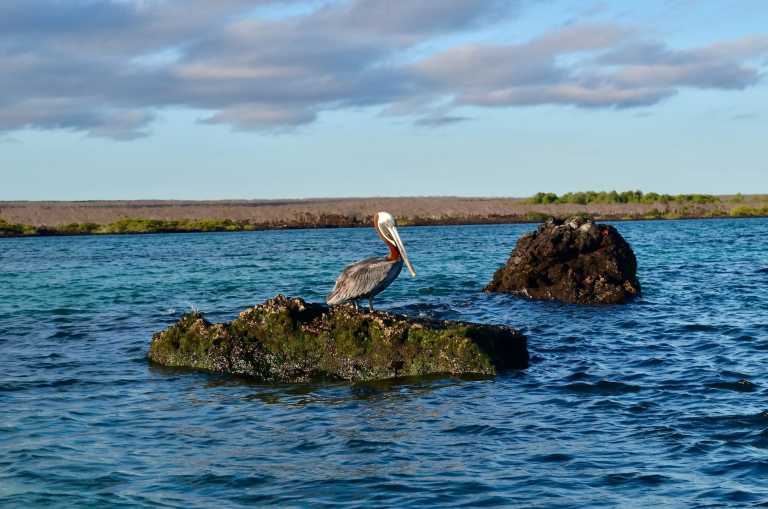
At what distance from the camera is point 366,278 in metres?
15.0

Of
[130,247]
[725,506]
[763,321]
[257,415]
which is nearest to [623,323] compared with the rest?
[763,321]

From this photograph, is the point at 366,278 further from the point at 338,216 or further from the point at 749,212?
the point at 749,212

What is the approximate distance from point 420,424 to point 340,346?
3.27m

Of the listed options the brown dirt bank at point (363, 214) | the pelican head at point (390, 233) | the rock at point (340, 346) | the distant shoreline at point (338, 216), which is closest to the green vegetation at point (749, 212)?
the distant shoreline at point (338, 216)

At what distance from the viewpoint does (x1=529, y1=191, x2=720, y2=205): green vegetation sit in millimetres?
125812

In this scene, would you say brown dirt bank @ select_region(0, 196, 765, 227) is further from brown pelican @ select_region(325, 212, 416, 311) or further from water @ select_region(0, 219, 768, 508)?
brown pelican @ select_region(325, 212, 416, 311)

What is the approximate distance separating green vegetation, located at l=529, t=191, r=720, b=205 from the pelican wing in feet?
367

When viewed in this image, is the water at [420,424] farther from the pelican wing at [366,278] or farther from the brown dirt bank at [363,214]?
the brown dirt bank at [363,214]

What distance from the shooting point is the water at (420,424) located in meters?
8.59

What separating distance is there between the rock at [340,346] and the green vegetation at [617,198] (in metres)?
113

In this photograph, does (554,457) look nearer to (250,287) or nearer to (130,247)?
(250,287)

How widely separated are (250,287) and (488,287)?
8.74m

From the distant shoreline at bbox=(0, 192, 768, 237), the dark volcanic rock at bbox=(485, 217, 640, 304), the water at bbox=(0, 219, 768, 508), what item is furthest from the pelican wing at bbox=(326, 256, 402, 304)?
the distant shoreline at bbox=(0, 192, 768, 237)

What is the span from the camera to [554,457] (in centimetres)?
954
